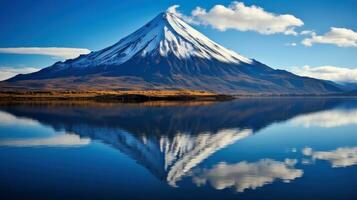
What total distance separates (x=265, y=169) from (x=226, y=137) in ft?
42.0

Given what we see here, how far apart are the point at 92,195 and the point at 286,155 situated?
14.1m

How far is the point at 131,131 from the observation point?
1506 inches

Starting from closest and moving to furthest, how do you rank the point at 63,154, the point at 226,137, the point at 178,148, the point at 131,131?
the point at 63,154 → the point at 178,148 → the point at 226,137 → the point at 131,131

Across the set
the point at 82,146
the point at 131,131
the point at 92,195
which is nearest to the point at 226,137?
the point at 131,131

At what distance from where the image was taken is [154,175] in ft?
64.3

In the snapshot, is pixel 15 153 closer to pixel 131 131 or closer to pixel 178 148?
pixel 178 148

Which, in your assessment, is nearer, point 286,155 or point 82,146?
point 286,155

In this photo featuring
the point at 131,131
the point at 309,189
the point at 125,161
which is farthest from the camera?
the point at 131,131

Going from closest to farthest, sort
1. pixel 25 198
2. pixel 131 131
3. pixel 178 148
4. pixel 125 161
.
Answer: pixel 25 198
pixel 125 161
pixel 178 148
pixel 131 131

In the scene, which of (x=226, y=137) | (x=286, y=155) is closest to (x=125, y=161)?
(x=286, y=155)

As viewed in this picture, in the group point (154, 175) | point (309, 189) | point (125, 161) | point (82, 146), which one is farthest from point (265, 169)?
point (82, 146)

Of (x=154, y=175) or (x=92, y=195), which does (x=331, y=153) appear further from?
(x=92, y=195)

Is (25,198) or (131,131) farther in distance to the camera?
(131,131)

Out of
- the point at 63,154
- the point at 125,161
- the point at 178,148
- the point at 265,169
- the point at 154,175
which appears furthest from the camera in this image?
the point at 178,148
